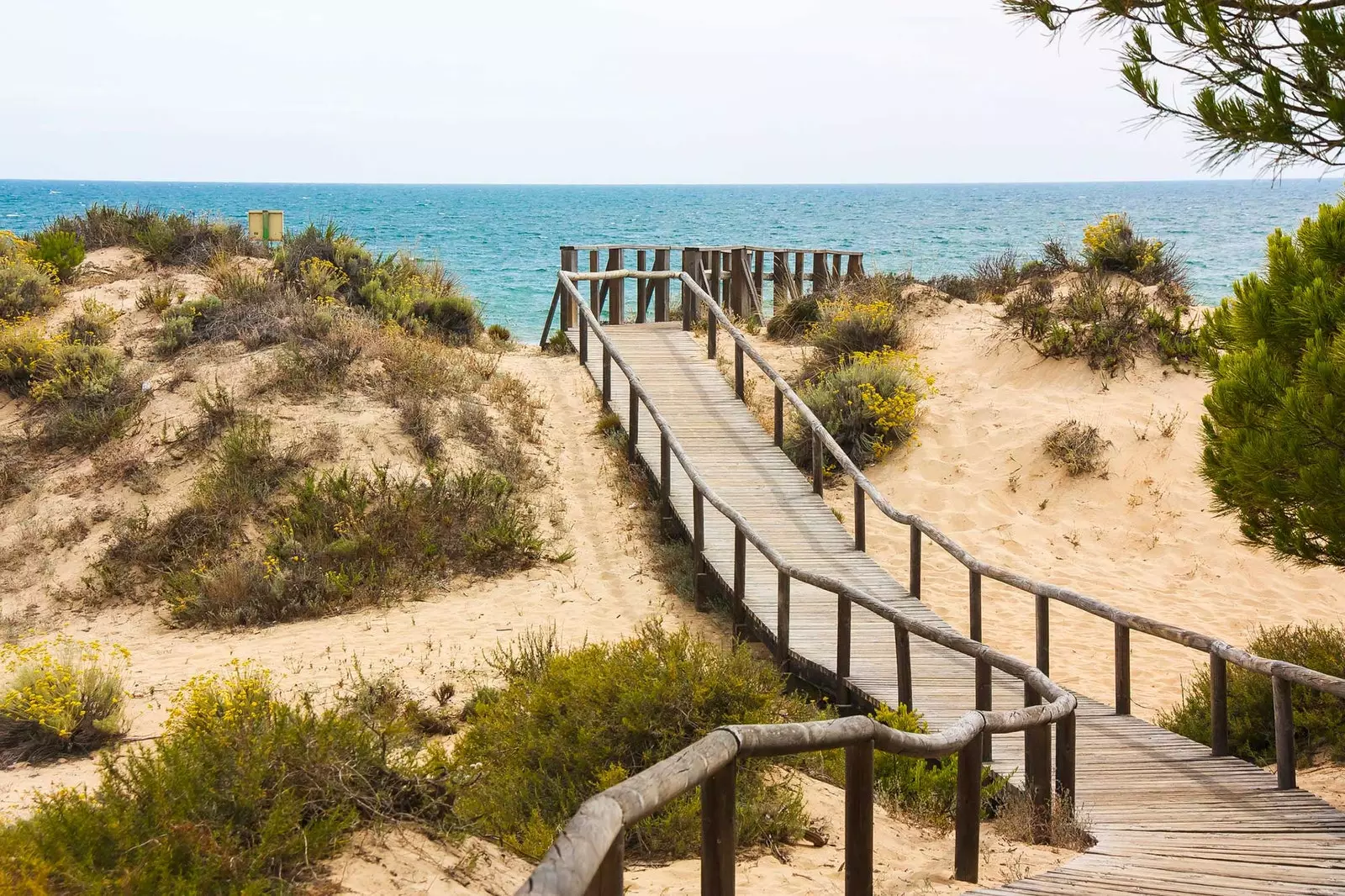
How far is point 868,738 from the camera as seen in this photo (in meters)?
3.80

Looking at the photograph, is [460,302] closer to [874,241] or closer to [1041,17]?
[1041,17]

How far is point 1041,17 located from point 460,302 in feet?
39.1

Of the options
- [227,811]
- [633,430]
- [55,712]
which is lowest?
[55,712]

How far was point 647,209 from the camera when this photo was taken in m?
114

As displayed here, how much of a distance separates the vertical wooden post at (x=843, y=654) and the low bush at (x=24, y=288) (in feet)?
37.4

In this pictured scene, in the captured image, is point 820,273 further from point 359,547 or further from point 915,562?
point 359,547

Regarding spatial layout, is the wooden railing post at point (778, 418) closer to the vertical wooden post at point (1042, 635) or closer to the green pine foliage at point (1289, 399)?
the vertical wooden post at point (1042, 635)

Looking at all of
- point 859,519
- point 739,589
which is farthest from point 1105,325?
point 739,589

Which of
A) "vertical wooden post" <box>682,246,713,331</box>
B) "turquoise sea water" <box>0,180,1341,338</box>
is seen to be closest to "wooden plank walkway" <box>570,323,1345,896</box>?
"vertical wooden post" <box>682,246,713,331</box>

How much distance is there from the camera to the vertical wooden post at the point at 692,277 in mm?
16047

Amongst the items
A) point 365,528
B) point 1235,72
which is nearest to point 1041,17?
point 1235,72

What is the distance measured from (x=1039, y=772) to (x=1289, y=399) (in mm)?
2503

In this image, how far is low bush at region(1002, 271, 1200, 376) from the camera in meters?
14.2

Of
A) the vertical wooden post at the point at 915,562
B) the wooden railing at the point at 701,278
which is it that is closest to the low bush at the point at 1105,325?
the wooden railing at the point at 701,278
